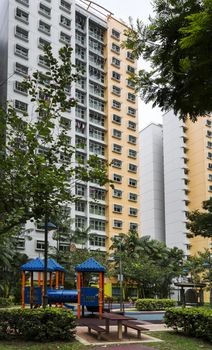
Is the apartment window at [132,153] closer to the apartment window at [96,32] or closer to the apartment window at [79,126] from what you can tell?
the apartment window at [79,126]

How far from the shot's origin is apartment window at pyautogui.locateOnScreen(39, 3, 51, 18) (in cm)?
6113

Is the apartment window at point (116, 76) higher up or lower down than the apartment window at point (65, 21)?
lower down

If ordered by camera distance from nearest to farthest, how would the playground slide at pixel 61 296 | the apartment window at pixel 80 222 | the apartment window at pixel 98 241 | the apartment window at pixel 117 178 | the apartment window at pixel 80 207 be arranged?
1. the playground slide at pixel 61 296
2. the apartment window at pixel 80 222
3. the apartment window at pixel 80 207
4. the apartment window at pixel 98 241
5. the apartment window at pixel 117 178

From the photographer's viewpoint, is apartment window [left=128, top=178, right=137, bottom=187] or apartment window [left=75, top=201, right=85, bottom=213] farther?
apartment window [left=128, top=178, right=137, bottom=187]

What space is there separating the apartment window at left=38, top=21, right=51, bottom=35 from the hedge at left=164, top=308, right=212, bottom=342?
51.4 m

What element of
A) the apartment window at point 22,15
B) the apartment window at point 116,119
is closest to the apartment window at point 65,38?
the apartment window at point 22,15

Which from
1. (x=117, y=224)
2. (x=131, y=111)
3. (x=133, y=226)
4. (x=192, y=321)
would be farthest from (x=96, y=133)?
(x=192, y=321)

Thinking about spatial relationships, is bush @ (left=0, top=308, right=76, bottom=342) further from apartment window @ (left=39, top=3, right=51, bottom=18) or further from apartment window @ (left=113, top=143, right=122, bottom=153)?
apartment window @ (left=113, top=143, right=122, bottom=153)

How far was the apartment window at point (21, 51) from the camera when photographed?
188 ft

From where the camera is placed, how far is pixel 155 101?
5.30m

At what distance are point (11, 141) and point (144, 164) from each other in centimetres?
8004

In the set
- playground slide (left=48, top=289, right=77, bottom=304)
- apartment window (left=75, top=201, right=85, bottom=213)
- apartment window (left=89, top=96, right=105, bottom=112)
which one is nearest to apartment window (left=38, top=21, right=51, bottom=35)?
apartment window (left=89, top=96, right=105, bottom=112)

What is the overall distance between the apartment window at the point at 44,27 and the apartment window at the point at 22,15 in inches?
78.4

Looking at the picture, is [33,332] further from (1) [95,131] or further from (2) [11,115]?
(1) [95,131]
